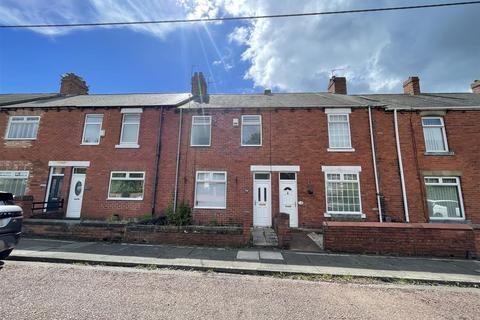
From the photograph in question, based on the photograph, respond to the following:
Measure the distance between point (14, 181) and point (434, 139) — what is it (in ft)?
72.2

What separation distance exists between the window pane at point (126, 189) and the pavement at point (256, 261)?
4.12 meters

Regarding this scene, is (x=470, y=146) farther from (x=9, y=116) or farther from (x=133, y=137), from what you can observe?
(x=9, y=116)

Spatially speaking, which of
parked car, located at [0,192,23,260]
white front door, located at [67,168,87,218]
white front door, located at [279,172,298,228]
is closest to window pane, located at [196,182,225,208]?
white front door, located at [279,172,298,228]

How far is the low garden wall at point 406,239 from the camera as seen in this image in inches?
278

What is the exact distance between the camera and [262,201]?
11.1 meters

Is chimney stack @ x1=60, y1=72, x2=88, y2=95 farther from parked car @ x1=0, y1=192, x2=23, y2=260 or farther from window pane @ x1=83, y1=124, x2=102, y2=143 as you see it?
parked car @ x1=0, y1=192, x2=23, y2=260

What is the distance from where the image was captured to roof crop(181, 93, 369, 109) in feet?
39.3

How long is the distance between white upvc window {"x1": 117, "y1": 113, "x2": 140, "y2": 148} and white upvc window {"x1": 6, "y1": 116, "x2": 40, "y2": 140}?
16.4ft

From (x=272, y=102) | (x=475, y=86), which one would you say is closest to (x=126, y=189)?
(x=272, y=102)

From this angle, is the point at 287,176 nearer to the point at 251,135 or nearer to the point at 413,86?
the point at 251,135

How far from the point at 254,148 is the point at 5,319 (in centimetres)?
980

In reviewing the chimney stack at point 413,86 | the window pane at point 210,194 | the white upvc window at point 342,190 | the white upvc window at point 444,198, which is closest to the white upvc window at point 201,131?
A: the window pane at point 210,194

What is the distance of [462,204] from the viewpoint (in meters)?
10.4

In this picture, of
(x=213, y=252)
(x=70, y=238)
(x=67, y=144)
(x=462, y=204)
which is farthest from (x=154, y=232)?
(x=462, y=204)
